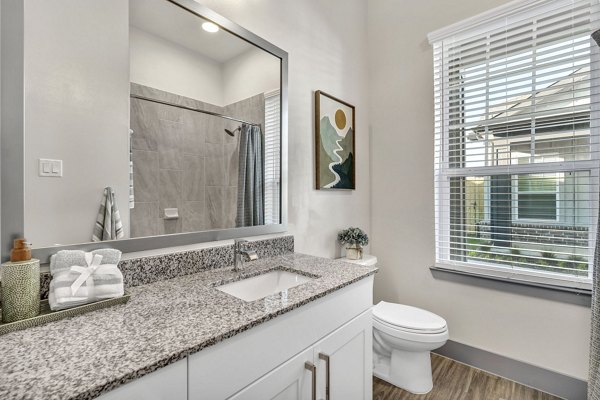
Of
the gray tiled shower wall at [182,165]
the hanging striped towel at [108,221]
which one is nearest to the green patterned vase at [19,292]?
the hanging striped towel at [108,221]

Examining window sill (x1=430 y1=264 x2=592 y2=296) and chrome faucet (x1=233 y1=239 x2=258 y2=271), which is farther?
window sill (x1=430 y1=264 x2=592 y2=296)

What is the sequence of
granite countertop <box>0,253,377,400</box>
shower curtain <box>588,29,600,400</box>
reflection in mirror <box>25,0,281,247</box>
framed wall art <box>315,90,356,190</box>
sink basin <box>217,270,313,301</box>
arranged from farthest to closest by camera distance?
framed wall art <box>315,90,356,190</box>, shower curtain <box>588,29,600,400</box>, sink basin <box>217,270,313,301</box>, reflection in mirror <box>25,0,281,247</box>, granite countertop <box>0,253,377,400</box>

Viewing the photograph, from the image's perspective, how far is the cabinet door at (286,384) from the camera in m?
0.79

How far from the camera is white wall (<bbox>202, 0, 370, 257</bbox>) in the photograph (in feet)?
5.41

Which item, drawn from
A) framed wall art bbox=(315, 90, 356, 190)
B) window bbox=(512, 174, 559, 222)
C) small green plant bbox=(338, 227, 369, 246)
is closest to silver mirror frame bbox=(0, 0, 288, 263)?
framed wall art bbox=(315, 90, 356, 190)

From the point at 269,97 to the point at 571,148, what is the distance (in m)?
1.77

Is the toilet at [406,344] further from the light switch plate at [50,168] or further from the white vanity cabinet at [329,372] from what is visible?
the light switch plate at [50,168]

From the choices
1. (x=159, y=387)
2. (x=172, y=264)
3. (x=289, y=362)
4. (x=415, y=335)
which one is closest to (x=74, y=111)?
(x=172, y=264)

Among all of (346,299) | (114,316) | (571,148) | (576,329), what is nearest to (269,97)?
(346,299)

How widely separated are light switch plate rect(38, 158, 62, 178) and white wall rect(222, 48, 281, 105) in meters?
0.71

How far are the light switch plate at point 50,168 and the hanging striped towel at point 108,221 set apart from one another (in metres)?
0.14

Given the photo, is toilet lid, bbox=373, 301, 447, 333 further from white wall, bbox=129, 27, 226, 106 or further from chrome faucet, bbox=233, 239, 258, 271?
white wall, bbox=129, 27, 226, 106

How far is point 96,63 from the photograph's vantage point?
3.20 feet

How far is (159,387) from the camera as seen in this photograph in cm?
Result: 61
